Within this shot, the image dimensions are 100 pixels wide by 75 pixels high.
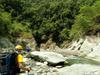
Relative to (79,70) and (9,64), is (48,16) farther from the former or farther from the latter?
(9,64)

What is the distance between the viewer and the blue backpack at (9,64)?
1282 centimetres

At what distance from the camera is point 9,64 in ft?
42.0

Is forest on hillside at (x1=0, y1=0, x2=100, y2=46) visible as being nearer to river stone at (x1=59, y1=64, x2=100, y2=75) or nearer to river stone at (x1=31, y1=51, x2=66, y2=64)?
river stone at (x1=31, y1=51, x2=66, y2=64)

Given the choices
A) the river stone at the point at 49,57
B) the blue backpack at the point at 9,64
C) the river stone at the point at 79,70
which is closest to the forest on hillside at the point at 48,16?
the river stone at the point at 49,57

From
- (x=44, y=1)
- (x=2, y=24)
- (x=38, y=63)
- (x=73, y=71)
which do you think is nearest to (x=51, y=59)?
(x=38, y=63)

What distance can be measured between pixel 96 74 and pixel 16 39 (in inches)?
1656

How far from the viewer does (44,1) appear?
98.8 m

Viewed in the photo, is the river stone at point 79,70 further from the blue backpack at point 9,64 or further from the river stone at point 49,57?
the river stone at point 49,57

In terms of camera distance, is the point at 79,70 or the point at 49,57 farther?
the point at 49,57

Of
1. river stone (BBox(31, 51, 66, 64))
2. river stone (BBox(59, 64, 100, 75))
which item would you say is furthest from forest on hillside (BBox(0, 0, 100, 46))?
river stone (BBox(59, 64, 100, 75))

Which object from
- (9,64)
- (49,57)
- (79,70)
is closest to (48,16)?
(49,57)

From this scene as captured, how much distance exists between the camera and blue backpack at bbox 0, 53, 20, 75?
1282cm

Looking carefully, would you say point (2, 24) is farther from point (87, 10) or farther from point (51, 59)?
point (51, 59)

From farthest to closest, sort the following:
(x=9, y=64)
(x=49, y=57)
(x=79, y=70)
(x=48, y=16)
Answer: (x=48, y=16), (x=49, y=57), (x=79, y=70), (x=9, y=64)
